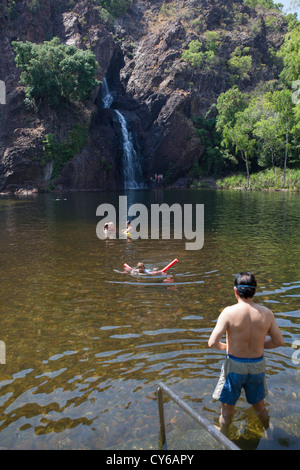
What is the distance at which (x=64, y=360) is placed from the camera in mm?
6664

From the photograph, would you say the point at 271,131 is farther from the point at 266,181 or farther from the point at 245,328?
the point at 245,328

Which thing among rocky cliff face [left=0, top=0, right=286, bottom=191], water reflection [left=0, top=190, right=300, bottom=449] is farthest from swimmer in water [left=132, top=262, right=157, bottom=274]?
rocky cliff face [left=0, top=0, right=286, bottom=191]

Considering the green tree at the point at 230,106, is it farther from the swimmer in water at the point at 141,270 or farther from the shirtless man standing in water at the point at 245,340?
the shirtless man standing in water at the point at 245,340

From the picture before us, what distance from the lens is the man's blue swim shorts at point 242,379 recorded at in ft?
14.8

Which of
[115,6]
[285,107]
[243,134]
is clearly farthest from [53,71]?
[115,6]

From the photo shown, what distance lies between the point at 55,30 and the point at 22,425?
258ft

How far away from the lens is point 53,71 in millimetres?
57594

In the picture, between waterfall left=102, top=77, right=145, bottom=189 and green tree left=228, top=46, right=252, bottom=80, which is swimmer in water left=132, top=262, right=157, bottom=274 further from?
green tree left=228, top=46, right=252, bottom=80

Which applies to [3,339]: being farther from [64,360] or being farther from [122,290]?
[122,290]

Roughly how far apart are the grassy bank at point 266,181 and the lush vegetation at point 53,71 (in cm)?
2784

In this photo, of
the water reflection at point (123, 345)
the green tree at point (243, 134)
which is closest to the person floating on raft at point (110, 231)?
the water reflection at point (123, 345)

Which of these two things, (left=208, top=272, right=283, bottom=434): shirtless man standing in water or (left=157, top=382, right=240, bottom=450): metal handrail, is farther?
(left=208, top=272, right=283, bottom=434): shirtless man standing in water

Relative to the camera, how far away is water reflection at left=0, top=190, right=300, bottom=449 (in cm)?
489

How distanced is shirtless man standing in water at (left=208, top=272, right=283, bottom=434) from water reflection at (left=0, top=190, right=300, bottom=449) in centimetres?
71
